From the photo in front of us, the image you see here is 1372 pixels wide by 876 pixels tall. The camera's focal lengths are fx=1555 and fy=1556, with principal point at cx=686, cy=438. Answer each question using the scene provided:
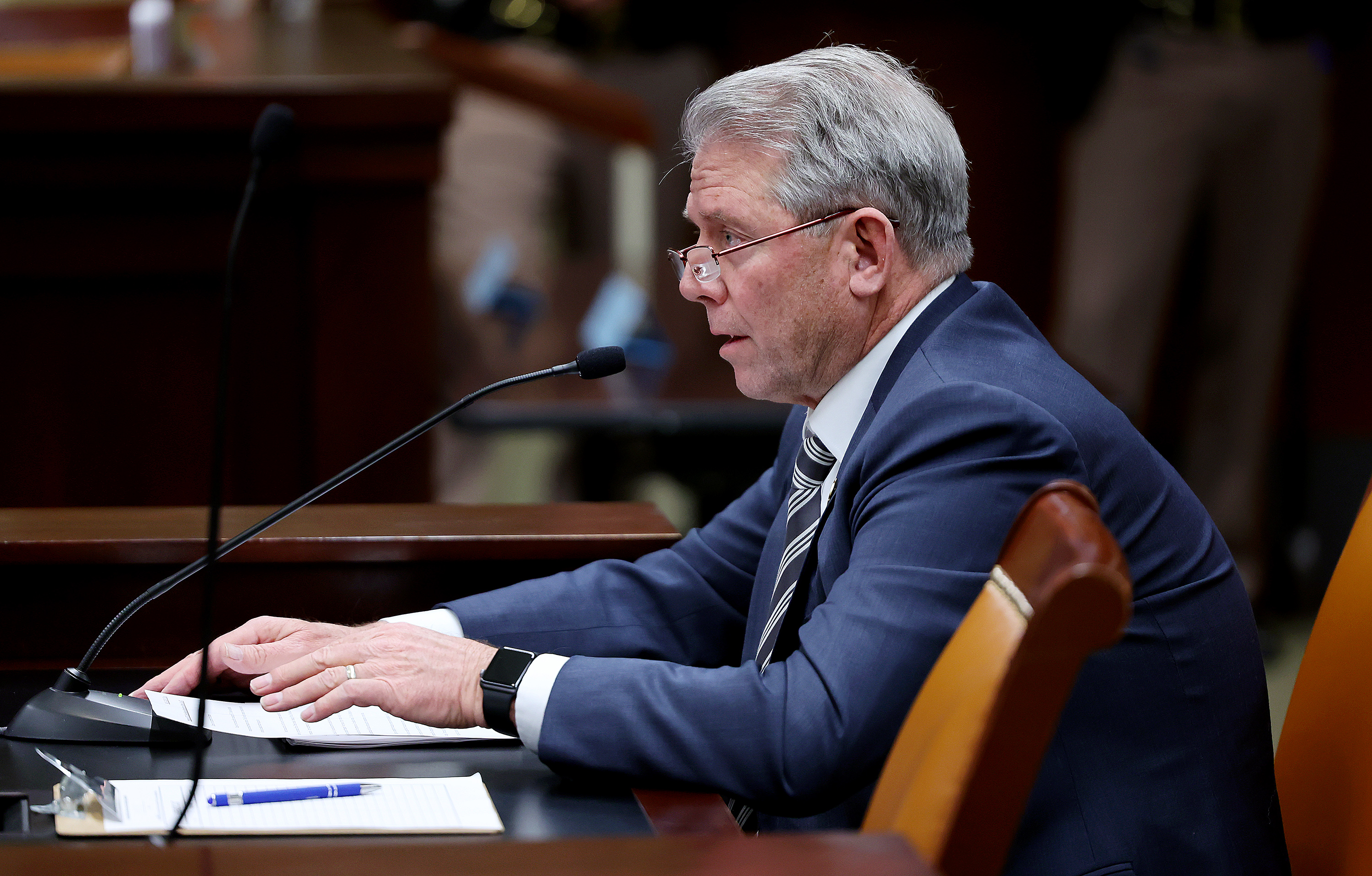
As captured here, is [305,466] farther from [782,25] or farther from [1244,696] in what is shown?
[782,25]

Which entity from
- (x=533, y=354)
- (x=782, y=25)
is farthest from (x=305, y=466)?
(x=782, y=25)

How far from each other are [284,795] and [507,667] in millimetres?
205

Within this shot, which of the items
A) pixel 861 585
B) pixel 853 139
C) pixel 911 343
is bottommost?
pixel 861 585

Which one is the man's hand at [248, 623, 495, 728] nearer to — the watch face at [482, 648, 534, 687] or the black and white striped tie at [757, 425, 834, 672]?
the watch face at [482, 648, 534, 687]

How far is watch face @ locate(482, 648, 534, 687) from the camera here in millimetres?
1187

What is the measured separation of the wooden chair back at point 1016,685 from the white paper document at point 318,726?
0.45m

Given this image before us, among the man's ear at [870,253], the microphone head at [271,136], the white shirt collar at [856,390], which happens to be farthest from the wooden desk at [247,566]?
the microphone head at [271,136]

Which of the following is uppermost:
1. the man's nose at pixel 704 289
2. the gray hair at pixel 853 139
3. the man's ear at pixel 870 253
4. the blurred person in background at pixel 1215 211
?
the gray hair at pixel 853 139

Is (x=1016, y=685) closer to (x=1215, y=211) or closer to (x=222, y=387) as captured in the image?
(x=222, y=387)

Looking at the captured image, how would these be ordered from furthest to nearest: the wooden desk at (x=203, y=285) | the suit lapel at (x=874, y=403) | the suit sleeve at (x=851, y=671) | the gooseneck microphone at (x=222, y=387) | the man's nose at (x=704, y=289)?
the wooden desk at (x=203, y=285)
the man's nose at (x=704, y=289)
the suit lapel at (x=874, y=403)
the suit sleeve at (x=851, y=671)
the gooseneck microphone at (x=222, y=387)

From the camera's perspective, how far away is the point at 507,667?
120 cm

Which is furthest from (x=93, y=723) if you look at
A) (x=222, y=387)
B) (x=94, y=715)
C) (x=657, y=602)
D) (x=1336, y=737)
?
(x=1336, y=737)

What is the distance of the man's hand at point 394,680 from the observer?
3.88 feet

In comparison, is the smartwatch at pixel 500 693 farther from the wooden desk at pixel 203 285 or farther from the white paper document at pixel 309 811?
the wooden desk at pixel 203 285
